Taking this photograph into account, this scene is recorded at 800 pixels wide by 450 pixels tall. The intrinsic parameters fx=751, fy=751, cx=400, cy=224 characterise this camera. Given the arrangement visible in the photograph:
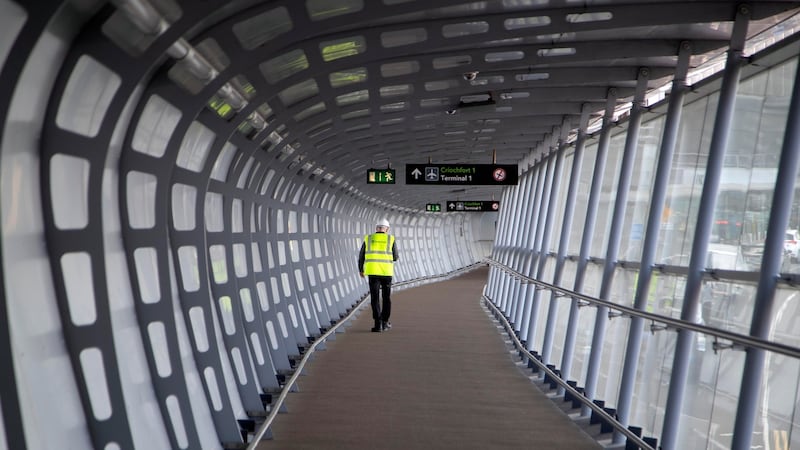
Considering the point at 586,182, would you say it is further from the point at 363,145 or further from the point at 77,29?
the point at 77,29

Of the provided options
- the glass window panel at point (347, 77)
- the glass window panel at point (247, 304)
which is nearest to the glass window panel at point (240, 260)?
the glass window panel at point (247, 304)

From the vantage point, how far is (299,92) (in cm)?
823

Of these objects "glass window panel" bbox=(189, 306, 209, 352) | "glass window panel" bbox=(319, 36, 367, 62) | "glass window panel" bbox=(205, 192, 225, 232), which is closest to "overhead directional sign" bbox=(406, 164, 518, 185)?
"glass window panel" bbox=(205, 192, 225, 232)

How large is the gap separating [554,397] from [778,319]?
12.2 ft

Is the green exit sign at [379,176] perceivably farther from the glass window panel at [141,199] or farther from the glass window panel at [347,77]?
the glass window panel at [141,199]

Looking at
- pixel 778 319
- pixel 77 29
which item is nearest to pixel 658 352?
pixel 778 319

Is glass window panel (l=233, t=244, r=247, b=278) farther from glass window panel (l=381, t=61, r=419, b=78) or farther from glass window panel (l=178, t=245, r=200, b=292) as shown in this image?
glass window panel (l=381, t=61, r=419, b=78)

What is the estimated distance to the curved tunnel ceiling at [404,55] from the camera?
5.12m

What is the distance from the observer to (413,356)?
11.2 metres

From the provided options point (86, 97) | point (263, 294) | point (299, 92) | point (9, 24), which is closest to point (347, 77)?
point (299, 92)

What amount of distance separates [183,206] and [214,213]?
4.88 feet

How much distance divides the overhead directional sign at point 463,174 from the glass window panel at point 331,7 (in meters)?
8.20

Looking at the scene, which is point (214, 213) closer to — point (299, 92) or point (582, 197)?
point (299, 92)

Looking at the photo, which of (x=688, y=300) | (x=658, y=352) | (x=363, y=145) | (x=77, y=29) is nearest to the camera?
(x=77, y=29)
